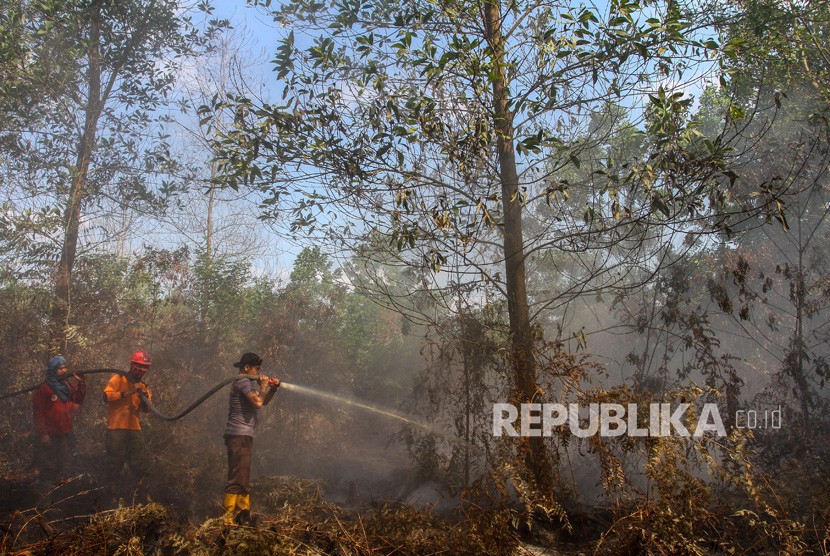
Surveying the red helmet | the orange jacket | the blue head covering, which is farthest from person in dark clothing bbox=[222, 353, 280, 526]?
the blue head covering

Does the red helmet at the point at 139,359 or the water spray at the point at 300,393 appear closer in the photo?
the water spray at the point at 300,393

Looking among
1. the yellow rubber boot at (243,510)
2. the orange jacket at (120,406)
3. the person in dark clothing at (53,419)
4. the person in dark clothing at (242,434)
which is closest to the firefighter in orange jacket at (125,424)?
the orange jacket at (120,406)

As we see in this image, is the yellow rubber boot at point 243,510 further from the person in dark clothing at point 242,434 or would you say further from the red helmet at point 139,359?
the red helmet at point 139,359

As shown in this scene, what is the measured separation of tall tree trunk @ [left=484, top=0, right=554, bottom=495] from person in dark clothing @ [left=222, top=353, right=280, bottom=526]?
9.78ft

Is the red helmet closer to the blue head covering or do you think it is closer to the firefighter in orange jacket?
the firefighter in orange jacket

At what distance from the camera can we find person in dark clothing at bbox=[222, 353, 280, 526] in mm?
6605

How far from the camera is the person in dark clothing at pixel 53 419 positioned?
331 inches

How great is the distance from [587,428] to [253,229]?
13600 mm

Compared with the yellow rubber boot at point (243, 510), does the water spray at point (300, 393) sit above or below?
above

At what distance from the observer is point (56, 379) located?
8469 mm

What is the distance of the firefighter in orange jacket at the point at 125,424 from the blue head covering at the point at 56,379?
110 centimetres

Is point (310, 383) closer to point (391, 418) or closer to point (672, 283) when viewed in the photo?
point (391, 418)

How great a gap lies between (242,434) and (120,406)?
2.46 metres

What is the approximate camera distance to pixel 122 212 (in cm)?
1231
